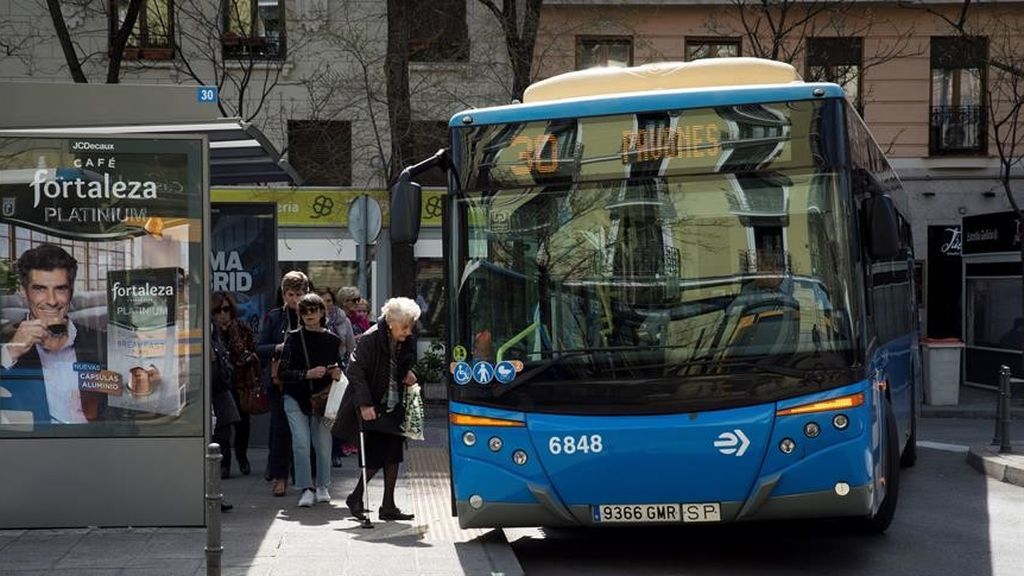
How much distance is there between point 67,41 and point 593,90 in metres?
13.6

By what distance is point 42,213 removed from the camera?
32.5 ft

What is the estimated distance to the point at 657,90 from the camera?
964 centimetres

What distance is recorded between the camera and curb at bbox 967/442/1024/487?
14133 mm

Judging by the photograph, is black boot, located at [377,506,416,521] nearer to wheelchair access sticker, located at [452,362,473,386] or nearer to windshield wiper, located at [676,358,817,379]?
wheelchair access sticker, located at [452,362,473,386]

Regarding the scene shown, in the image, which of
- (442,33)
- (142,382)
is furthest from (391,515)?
(442,33)

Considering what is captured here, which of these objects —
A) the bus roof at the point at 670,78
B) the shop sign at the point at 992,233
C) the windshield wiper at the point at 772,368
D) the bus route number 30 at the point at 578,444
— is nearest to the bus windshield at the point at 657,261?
the windshield wiper at the point at 772,368

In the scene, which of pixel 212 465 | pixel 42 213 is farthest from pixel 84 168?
pixel 212 465

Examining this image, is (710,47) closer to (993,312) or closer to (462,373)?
(993,312)

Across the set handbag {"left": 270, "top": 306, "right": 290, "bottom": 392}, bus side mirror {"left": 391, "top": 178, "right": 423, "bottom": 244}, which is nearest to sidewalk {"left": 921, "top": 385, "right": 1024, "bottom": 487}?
handbag {"left": 270, "top": 306, "right": 290, "bottom": 392}

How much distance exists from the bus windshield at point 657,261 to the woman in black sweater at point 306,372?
8.34 ft

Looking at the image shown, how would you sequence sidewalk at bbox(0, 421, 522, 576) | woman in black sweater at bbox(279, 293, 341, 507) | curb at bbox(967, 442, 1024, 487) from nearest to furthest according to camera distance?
1. sidewalk at bbox(0, 421, 522, 576)
2. woman in black sweater at bbox(279, 293, 341, 507)
3. curb at bbox(967, 442, 1024, 487)

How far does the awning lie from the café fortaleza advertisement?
0.25 feet

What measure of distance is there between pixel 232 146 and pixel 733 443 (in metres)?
4.66

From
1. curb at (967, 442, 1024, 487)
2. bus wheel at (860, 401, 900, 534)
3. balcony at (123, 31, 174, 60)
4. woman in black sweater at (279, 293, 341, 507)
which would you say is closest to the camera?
bus wheel at (860, 401, 900, 534)
